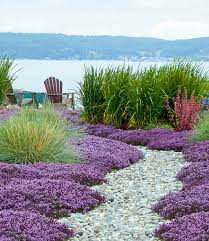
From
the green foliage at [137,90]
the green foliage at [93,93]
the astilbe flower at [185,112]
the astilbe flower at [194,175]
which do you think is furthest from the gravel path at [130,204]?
the green foliage at [93,93]

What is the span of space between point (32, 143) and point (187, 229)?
14.3 feet

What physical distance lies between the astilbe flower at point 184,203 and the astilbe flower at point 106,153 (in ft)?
8.30

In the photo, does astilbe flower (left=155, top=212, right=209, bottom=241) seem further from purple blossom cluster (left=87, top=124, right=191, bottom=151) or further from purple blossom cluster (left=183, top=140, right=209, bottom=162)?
purple blossom cluster (left=87, top=124, right=191, bottom=151)

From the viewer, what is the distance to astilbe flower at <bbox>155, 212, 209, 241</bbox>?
6367 millimetres

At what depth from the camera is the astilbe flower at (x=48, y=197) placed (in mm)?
7598

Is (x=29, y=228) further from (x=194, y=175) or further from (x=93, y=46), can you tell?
(x=93, y=46)

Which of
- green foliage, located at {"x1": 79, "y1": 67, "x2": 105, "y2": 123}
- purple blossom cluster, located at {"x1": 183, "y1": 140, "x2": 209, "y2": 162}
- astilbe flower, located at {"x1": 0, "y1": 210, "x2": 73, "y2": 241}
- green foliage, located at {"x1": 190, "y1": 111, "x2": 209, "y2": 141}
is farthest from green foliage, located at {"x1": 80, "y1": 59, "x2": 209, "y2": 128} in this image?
astilbe flower, located at {"x1": 0, "y1": 210, "x2": 73, "y2": 241}

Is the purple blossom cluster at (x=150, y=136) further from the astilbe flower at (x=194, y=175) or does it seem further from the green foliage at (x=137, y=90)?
the astilbe flower at (x=194, y=175)

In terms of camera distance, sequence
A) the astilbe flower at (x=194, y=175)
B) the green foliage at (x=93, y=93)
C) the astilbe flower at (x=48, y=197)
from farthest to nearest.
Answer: the green foliage at (x=93, y=93) → the astilbe flower at (x=194, y=175) → the astilbe flower at (x=48, y=197)

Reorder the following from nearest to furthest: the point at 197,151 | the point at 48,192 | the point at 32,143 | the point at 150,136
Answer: the point at 48,192 → the point at 32,143 → the point at 197,151 → the point at 150,136

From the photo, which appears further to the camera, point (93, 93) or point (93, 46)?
point (93, 46)

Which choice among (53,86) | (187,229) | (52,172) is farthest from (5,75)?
(187,229)

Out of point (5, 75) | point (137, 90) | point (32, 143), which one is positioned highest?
point (5, 75)

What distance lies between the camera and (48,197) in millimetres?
7902
